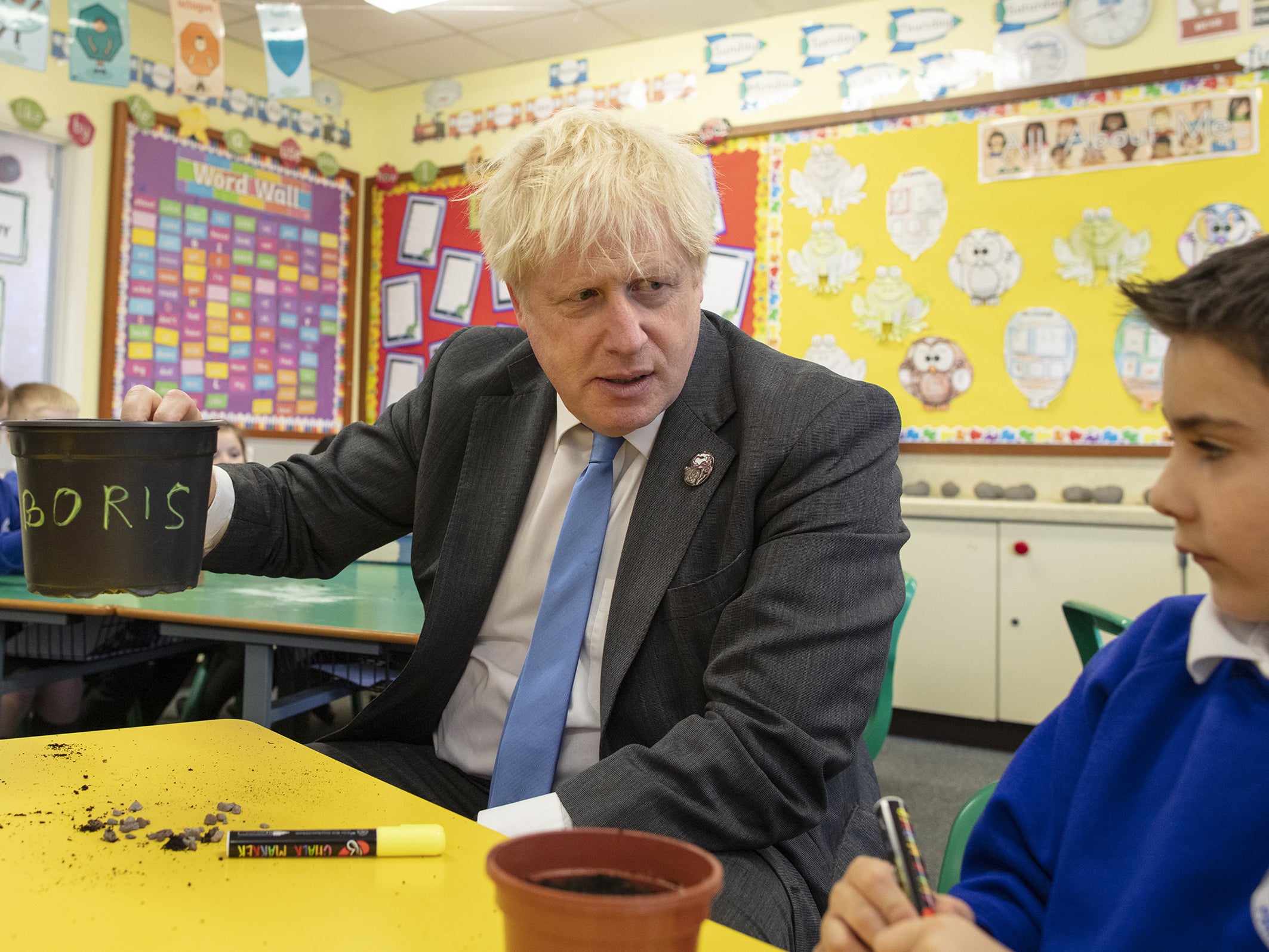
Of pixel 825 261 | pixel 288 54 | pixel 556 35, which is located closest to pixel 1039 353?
pixel 825 261

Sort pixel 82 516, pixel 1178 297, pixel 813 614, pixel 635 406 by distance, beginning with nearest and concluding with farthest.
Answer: pixel 1178 297 < pixel 82 516 < pixel 813 614 < pixel 635 406

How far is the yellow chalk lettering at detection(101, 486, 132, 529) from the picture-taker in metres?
0.86

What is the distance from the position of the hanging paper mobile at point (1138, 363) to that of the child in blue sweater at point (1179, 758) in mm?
3185

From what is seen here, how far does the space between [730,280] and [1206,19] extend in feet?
6.21

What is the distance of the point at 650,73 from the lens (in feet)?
14.9

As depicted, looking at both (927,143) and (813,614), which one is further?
(927,143)

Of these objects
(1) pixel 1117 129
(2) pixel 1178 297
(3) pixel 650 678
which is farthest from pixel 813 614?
(1) pixel 1117 129

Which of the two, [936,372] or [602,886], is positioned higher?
[936,372]

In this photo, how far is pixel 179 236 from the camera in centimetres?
445

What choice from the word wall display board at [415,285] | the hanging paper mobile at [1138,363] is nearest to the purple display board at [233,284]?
the word wall display board at [415,285]

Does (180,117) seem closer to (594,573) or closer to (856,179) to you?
(856,179)

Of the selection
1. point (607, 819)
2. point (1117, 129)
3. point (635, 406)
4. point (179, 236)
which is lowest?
point (607, 819)

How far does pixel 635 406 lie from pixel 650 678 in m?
0.32

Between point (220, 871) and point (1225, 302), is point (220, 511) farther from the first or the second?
point (1225, 302)
